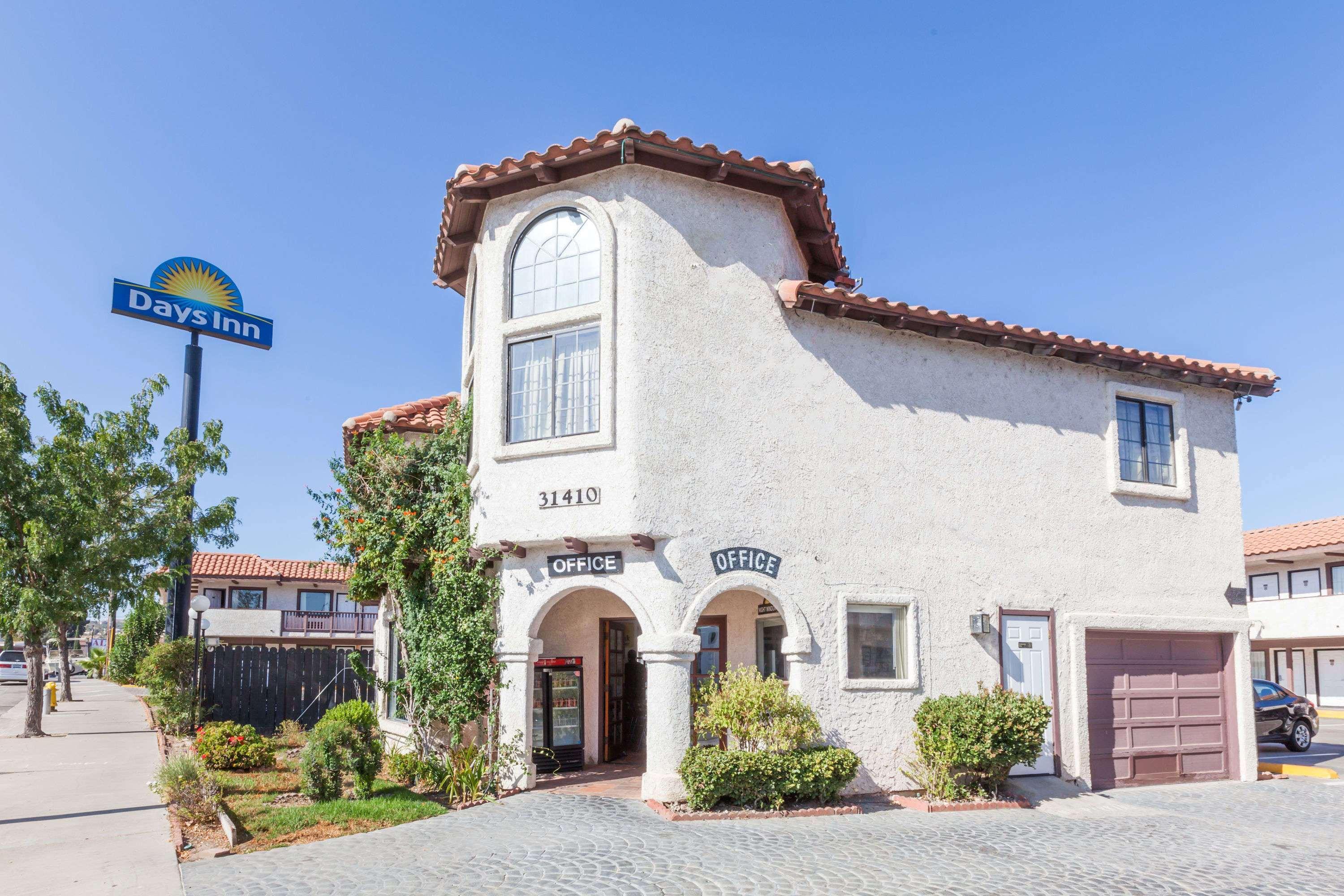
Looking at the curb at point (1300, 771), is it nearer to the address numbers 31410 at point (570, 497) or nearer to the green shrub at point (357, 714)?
the address numbers 31410 at point (570, 497)

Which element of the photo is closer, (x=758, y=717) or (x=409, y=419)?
(x=758, y=717)

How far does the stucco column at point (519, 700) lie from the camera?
12016 millimetres

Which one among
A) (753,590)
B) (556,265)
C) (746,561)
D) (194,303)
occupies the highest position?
(194,303)

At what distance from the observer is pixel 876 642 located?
41.9 ft

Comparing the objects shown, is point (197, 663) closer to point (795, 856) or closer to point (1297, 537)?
point (795, 856)

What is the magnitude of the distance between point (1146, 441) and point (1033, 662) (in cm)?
408

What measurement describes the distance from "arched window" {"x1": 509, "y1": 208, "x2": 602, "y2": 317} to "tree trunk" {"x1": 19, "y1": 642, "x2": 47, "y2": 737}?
46.5ft

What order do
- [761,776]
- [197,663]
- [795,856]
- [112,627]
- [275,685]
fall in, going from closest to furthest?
[795,856], [761,776], [197,663], [275,685], [112,627]

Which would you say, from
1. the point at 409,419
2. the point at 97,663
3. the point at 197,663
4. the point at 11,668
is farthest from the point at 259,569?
the point at 409,419

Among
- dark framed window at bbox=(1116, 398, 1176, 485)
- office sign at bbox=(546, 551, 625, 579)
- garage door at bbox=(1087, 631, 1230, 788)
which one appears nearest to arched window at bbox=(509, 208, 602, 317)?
office sign at bbox=(546, 551, 625, 579)

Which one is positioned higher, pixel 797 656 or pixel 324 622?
pixel 797 656

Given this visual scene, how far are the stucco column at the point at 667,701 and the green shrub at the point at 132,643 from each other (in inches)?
1234

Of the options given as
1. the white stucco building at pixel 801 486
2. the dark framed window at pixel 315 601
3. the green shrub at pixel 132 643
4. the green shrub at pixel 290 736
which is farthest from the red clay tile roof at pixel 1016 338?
the dark framed window at pixel 315 601

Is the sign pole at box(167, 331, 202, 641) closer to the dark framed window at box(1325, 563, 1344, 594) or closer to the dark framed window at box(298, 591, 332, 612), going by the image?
the dark framed window at box(298, 591, 332, 612)
